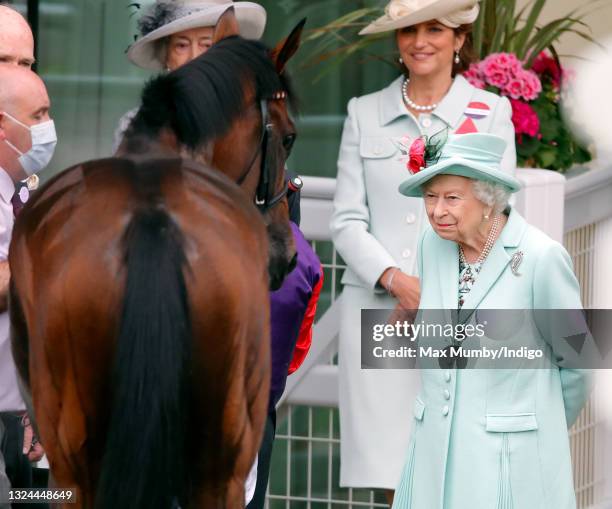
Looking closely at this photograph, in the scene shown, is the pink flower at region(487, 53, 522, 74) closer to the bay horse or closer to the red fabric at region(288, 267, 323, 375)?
the red fabric at region(288, 267, 323, 375)

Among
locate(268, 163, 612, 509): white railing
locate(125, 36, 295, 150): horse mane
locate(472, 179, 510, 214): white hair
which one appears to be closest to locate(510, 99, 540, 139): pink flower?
locate(268, 163, 612, 509): white railing

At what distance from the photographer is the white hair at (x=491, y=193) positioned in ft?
13.5

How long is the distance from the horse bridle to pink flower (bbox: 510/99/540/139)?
1.97 m

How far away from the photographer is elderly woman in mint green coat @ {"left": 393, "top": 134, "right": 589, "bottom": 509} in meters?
4.04

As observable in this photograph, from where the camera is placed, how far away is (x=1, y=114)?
396cm

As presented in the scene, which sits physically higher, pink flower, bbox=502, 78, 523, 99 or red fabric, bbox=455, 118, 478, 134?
pink flower, bbox=502, 78, 523, 99

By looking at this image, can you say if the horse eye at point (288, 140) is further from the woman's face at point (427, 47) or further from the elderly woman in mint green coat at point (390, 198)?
the woman's face at point (427, 47)

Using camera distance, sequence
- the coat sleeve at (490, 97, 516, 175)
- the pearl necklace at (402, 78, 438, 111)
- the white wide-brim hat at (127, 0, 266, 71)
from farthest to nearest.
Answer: the pearl necklace at (402, 78, 438, 111) → the coat sleeve at (490, 97, 516, 175) → the white wide-brim hat at (127, 0, 266, 71)

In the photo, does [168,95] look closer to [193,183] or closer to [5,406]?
[193,183]

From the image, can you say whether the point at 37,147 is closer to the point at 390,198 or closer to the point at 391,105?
the point at 390,198

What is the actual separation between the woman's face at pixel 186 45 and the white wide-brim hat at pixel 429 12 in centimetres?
74

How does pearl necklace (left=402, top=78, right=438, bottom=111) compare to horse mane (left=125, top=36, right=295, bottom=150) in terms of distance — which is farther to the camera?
pearl necklace (left=402, top=78, right=438, bottom=111)

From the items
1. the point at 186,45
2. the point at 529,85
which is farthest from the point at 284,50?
the point at 529,85
